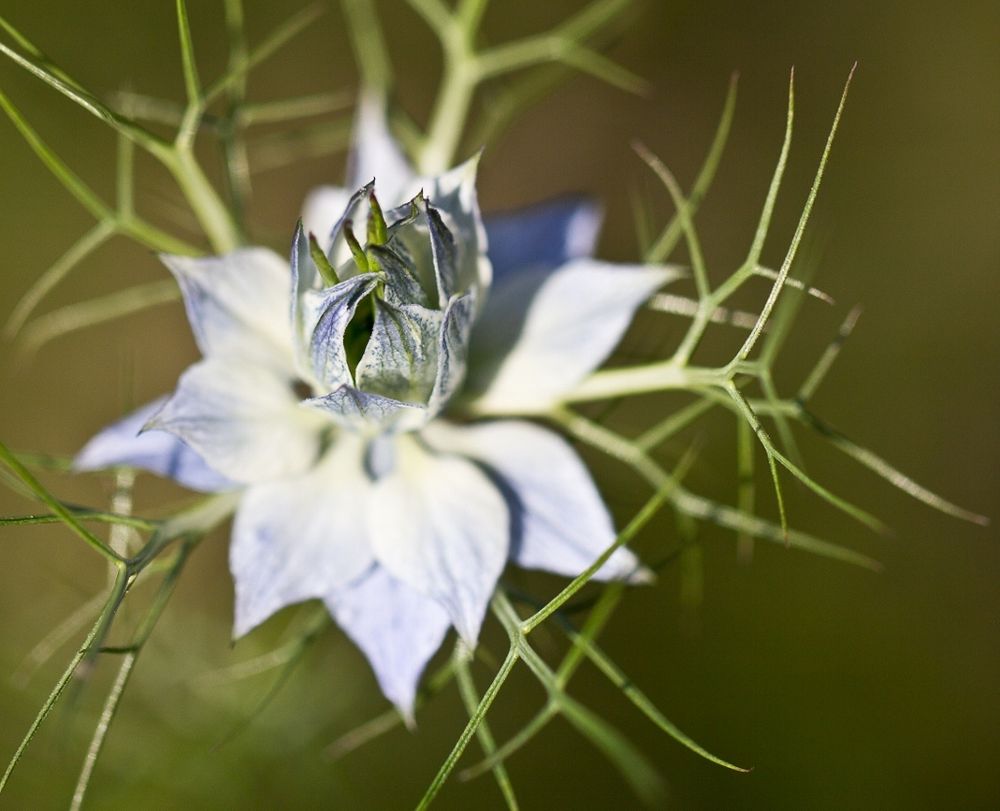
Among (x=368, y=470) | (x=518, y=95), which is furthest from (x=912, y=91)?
(x=368, y=470)

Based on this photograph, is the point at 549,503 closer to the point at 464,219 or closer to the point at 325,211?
the point at 464,219

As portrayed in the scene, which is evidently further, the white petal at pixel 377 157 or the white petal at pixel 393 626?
the white petal at pixel 377 157

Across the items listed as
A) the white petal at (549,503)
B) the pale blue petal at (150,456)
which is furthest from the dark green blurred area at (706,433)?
the white petal at (549,503)

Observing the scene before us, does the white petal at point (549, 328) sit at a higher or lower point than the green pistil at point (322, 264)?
lower

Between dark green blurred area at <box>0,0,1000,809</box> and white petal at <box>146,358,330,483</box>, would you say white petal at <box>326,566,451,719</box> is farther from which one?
dark green blurred area at <box>0,0,1000,809</box>

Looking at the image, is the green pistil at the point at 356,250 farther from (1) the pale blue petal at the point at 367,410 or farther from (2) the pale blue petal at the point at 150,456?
(2) the pale blue petal at the point at 150,456

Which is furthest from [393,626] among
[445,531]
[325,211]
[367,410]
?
[325,211]

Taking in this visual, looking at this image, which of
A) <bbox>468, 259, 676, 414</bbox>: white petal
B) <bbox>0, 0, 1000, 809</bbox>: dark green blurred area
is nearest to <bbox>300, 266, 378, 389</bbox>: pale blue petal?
<bbox>468, 259, 676, 414</bbox>: white petal
